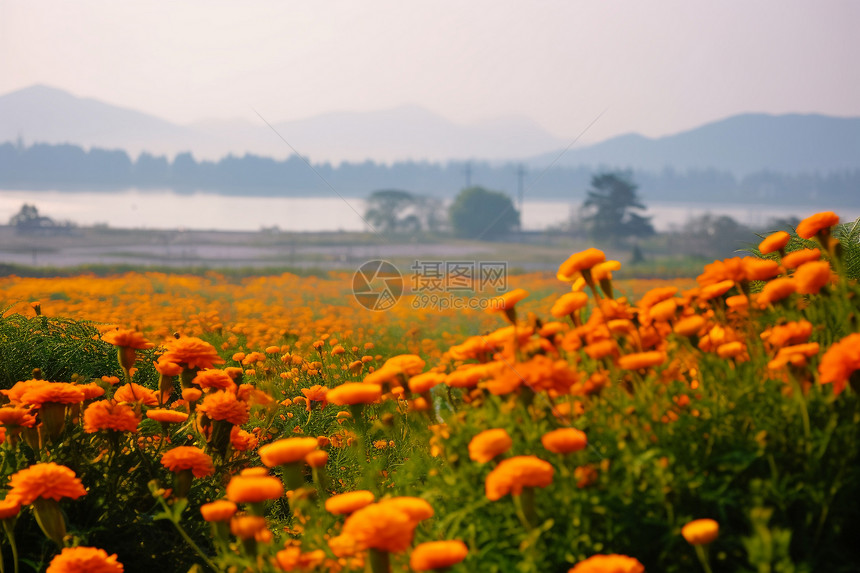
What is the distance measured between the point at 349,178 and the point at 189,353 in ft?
13.6

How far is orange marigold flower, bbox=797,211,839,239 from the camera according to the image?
90.7 inches

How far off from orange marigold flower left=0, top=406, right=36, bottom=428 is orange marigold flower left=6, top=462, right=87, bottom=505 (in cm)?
47

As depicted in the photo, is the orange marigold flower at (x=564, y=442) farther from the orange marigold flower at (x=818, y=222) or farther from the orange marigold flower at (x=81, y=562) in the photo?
the orange marigold flower at (x=81, y=562)

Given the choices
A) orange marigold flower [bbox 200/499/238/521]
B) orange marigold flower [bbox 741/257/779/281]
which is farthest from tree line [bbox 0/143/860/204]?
orange marigold flower [bbox 200/499/238/521]

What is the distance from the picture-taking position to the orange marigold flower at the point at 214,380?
2.90 m

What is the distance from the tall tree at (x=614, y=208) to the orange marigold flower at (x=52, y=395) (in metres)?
5.96

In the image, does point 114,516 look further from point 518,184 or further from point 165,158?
point 165,158

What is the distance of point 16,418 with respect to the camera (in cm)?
259

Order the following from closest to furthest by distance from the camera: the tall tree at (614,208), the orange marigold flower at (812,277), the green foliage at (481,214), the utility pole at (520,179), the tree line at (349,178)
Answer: the orange marigold flower at (812,277) < the utility pole at (520,179) < the green foliage at (481,214) < the tree line at (349,178) < the tall tree at (614,208)

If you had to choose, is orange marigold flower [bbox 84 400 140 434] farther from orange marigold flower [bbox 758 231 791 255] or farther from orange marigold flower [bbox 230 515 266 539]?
orange marigold flower [bbox 758 231 791 255]

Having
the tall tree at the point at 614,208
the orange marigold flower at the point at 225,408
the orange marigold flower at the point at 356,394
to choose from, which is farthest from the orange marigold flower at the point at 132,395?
the tall tree at the point at 614,208

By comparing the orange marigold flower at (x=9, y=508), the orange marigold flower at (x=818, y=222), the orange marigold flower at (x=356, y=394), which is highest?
the orange marigold flower at (x=818, y=222)

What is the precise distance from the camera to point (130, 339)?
9.51 feet

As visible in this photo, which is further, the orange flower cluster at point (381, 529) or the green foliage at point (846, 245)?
the green foliage at point (846, 245)
